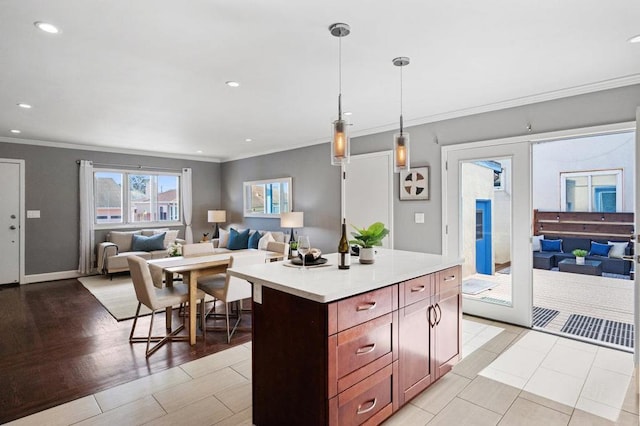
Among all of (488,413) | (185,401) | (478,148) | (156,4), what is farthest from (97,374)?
(478,148)

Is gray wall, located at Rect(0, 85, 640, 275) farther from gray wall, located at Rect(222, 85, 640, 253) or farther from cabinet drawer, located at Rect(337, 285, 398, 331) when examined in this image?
cabinet drawer, located at Rect(337, 285, 398, 331)

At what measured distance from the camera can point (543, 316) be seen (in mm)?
4117

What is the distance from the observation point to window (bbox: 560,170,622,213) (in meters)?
7.26

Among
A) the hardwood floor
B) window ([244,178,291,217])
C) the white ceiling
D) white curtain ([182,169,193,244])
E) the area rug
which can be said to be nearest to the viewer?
the white ceiling

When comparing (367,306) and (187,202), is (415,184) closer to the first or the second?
(367,306)

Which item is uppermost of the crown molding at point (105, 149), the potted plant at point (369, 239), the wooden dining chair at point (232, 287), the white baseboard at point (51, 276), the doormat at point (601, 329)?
the crown molding at point (105, 149)

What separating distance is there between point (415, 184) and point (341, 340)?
332 cm

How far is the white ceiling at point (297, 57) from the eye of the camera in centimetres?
208

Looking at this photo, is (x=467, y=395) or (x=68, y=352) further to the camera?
(x=68, y=352)

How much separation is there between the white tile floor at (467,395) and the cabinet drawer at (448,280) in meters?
0.71

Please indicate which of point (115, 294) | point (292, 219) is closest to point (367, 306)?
point (292, 219)

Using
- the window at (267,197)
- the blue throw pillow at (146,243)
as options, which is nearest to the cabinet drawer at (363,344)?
the window at (267,197)

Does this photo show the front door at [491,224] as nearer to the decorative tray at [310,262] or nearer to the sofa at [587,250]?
the decorative tray at [310,262]

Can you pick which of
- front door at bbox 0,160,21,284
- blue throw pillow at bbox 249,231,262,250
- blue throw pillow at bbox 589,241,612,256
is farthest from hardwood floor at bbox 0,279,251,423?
blue throw pillow at bbox 589,241,612,256
